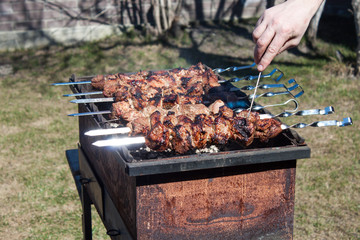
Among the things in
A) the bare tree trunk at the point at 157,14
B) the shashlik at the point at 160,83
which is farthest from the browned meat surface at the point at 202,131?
the bare tree trunk at the point at 157,14

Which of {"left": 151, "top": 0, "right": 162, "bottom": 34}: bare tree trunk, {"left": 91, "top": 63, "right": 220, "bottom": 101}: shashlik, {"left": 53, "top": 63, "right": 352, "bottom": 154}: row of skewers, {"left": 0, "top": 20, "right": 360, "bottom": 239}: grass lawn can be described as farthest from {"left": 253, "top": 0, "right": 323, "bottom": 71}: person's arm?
{"left": 151, "top": 0, "right": 162, "bottom": 34}: bare tree trunk

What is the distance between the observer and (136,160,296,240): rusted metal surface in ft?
8.43

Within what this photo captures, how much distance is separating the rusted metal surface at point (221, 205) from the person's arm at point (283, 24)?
748 mm

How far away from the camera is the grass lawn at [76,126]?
5.27m

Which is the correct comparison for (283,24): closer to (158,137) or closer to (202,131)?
(202,131)

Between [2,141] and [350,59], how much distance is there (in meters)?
6.82

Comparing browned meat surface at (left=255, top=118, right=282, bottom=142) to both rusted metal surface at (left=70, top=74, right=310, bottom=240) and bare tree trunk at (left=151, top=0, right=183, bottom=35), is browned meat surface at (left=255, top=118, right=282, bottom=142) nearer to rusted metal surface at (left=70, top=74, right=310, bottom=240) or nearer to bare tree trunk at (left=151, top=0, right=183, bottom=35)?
rusted metal surface at (left=70, top=74, right=310, bottom=240)

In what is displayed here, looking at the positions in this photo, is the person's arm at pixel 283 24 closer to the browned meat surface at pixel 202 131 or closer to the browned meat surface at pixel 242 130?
the browned meat surface at pixel 242 130

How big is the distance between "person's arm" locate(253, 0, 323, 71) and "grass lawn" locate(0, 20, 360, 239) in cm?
309

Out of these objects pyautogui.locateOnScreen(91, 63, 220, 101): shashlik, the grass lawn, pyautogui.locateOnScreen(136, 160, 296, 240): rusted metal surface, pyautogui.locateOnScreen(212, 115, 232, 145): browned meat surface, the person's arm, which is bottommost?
the grass lawn

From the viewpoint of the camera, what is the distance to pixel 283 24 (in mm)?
2420

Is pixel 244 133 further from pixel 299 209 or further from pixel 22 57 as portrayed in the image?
pixel 22 57

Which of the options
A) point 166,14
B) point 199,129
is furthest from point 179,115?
point 166,14

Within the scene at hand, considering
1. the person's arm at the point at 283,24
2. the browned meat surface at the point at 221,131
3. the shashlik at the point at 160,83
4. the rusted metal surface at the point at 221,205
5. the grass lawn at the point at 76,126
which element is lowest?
the grass lawn at the point at 76,126
